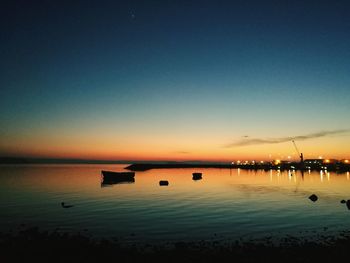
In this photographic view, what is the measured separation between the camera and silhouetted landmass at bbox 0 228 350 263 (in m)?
21.4

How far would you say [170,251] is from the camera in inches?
931

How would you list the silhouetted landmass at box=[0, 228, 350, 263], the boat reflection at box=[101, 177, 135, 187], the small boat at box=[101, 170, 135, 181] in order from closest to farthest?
the silhouetted landmass at box=[0, 228, 350, 263] < the boat reflection at box=[101, 177, 135, 187] < the small boat at box=[101, 170, 135, 181]

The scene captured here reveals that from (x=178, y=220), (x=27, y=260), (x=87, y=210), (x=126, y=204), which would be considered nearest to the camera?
(x=27, y=260)

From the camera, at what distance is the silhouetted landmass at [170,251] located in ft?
70.2

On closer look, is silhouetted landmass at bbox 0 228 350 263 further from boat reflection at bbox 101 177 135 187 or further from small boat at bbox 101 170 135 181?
small boat at bbox 101 170 135 181

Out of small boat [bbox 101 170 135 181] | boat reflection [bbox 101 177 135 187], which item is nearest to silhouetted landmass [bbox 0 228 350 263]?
boat reflection [bbox 101 177 135 187]

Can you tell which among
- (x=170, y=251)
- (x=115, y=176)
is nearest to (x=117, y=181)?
(x=115, y=176)

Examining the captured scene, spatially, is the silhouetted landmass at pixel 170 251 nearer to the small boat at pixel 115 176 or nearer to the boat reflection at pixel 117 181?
the boat reflection at pixel 117 181

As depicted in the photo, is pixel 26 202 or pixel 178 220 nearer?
pixel 178 220

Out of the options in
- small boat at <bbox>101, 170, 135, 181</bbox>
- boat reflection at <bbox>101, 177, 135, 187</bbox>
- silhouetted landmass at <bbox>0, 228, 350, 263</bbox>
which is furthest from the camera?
small boat at <bbox>101, 170, 135, 181</bbox>

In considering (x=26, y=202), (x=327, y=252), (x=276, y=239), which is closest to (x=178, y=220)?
(x=276, y=239)

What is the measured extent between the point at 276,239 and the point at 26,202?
4730 cm

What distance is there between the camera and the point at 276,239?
95.3 ft

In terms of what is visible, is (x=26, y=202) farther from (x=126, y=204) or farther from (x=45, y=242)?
(x=45, y=242)
